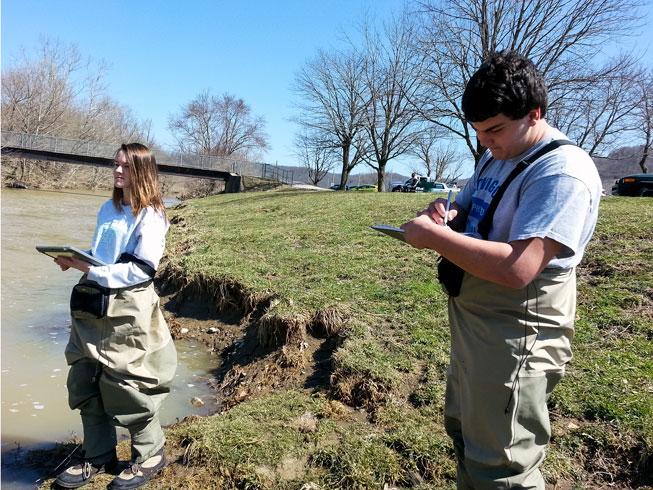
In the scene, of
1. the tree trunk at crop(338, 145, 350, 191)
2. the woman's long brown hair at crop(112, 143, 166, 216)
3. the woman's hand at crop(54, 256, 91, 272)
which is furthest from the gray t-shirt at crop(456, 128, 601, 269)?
the tree trunk at crop(338, 145, 350, 191)

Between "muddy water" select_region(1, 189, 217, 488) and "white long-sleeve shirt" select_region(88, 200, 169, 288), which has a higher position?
"white long-sleeve shirt" select_region(88, 200, 169, 288)

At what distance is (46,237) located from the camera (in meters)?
15.0

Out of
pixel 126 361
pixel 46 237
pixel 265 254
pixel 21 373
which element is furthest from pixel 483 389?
pixel 46 237

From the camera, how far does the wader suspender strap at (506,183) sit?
1.85 metres

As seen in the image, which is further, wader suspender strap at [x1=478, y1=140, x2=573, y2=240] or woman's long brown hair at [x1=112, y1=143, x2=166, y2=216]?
woman's long brown hair at [x1=112, y1=143, x2=166, y2=216]

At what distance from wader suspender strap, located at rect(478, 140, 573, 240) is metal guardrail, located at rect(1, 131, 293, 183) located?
41981mm

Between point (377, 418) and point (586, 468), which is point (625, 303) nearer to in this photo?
point (586, 468)

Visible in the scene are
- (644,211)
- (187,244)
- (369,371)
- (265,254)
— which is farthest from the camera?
(187,244)

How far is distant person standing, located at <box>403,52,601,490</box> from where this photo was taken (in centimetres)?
174

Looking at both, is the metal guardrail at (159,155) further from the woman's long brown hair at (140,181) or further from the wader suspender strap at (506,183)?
the wader suspender strap at (506,183)

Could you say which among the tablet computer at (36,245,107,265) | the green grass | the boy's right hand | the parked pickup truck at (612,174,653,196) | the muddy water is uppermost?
the parked pickup truck at (612,174,653,196)

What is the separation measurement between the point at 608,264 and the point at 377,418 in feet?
13.0

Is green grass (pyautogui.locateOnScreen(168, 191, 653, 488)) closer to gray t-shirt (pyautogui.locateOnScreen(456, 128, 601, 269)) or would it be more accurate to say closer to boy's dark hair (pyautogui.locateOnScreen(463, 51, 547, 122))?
gray t-shirt (pyautogui.locateOnScreen(456, 128, 601, 269))

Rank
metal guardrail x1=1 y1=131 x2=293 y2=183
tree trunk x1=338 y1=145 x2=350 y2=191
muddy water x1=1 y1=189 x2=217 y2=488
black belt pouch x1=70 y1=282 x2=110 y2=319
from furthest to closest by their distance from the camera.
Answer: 1. metal guardrail x1=1 y1=131 x2=293 y2=183
2. tree trunk x1=338 y1=145 x2=350 y2=191
3. muddy water x1=1 y1=189 x2=217 y2=488
4. black belt pouch x1=70 y1=282 x2=110 y2=319
